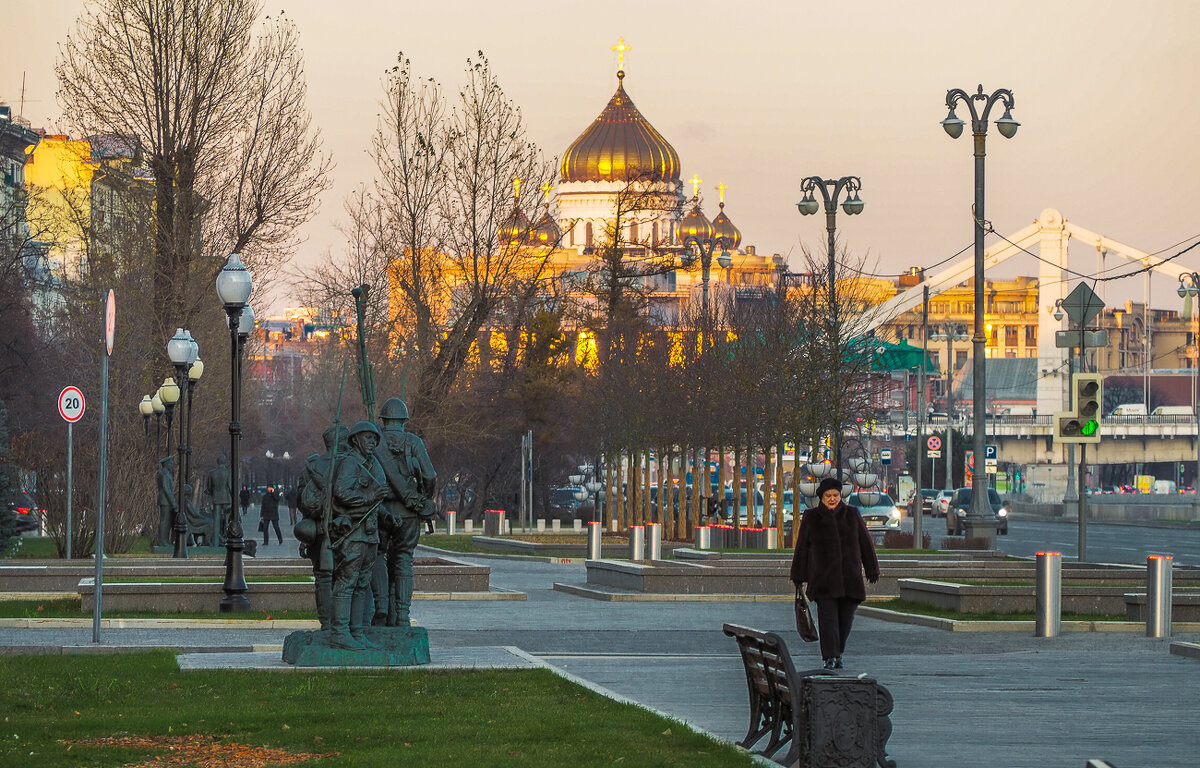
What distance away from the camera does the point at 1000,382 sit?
171000 mm

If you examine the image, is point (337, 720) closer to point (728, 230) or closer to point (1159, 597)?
point (1159, 597)

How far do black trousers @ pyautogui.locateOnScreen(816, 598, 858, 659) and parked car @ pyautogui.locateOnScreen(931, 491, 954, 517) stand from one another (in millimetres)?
67241

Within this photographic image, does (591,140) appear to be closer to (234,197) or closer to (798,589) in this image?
(234,197)

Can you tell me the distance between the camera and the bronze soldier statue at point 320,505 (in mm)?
15234

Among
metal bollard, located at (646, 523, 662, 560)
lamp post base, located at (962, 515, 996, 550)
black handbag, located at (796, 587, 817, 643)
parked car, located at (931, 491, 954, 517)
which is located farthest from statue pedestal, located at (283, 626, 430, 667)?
parked car, located at (931, 491, 954, 517)

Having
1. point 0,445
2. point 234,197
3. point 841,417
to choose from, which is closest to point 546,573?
point 841,417

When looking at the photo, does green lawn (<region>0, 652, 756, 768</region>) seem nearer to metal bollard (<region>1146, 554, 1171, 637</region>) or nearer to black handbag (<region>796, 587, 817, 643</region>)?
black handbag (<region>796, 587, 817, 643</region>)

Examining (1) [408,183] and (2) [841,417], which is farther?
(1) [408,183]

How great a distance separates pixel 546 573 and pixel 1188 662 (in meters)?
19.7

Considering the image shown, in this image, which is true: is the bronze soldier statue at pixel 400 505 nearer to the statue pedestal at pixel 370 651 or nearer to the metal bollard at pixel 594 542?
the statue pedestal at pixel 370 651

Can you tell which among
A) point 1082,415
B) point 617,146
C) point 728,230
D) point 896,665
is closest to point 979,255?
point 1082,415

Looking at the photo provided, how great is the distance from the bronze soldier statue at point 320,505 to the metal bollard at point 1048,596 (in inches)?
350

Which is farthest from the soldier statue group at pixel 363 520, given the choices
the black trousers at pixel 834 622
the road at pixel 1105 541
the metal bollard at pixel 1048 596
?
the road at pixel 1105 541

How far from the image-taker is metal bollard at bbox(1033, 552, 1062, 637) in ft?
70.2
